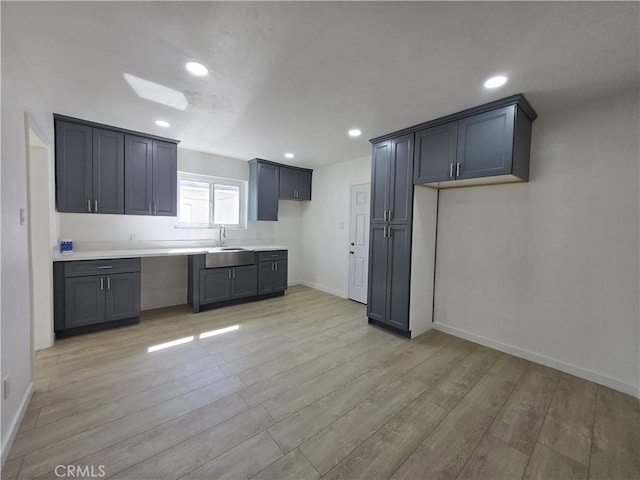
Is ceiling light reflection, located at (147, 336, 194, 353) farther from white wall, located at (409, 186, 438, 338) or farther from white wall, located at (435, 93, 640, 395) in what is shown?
white wall, located at (435, 93, 640, 395)

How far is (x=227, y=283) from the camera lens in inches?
166

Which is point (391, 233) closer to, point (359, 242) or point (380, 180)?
point (380, 180)

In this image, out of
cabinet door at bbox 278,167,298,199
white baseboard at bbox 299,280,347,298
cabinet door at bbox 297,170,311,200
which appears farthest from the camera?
cabinet door at bbox 297,170,311,200

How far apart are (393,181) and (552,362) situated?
2494 millimetres

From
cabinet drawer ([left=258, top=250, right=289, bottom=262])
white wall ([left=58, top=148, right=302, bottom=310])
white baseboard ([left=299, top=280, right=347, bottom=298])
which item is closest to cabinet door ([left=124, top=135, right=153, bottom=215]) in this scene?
white wall ([left=58, top=148, right=302, bottom=310])

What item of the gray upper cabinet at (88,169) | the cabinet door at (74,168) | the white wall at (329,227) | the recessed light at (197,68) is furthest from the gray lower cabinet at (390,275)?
the cabinet door at (74,168)

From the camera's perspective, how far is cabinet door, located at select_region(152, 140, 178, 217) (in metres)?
3.80

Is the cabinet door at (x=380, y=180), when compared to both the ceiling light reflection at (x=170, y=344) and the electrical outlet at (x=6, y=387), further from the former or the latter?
the electrical outlet at (x=6, y=387)

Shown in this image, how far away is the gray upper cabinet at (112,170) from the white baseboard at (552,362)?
14.3 ft

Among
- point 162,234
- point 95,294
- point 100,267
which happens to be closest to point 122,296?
point 95,294

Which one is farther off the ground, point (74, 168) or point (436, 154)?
point (436, 154)

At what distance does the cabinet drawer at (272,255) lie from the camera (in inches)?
182

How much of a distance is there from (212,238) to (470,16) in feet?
14.4

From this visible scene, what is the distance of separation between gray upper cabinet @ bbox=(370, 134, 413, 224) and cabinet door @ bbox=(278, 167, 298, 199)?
2145 mm
